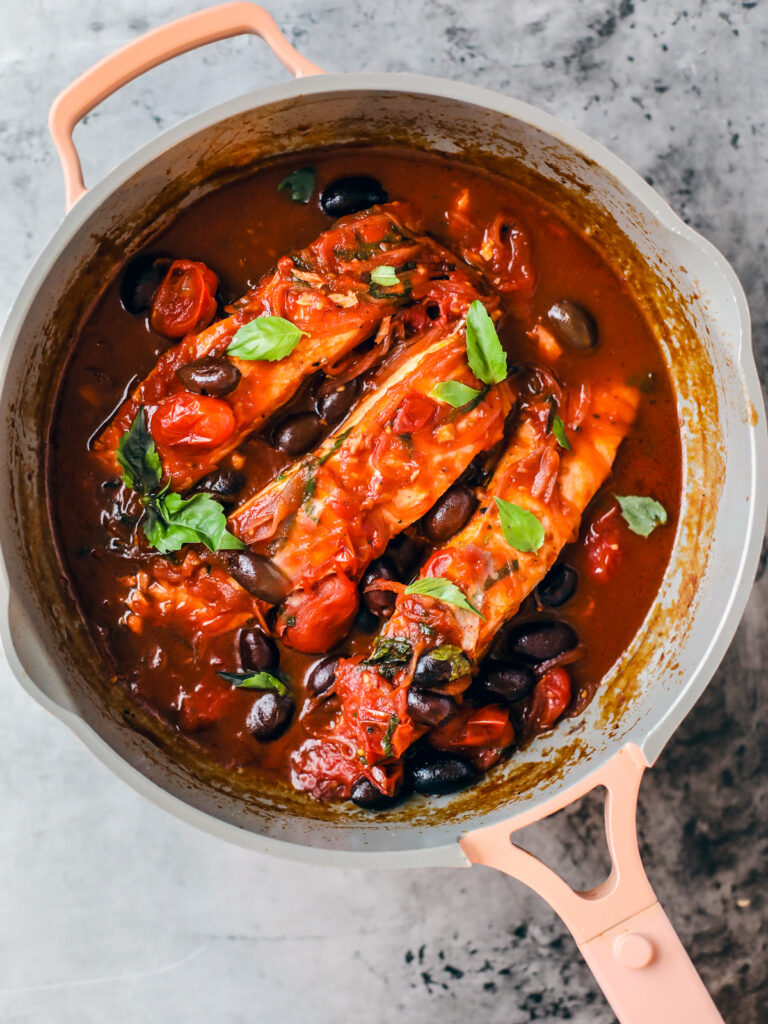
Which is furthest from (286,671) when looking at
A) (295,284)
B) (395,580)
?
(295,284)

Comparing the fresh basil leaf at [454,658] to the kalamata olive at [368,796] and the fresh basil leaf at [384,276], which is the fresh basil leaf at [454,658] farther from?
the fresh basil leaf at [384,276]

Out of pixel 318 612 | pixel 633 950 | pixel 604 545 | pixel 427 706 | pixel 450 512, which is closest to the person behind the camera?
pixel 633 950

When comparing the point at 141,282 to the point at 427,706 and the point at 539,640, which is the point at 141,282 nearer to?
the point at 427,706

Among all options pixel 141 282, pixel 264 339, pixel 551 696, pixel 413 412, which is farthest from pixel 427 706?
pixel 141 282

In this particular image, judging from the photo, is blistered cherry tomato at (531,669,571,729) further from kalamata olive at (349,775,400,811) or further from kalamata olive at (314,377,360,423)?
kalamata olive at (314,377,360,423)

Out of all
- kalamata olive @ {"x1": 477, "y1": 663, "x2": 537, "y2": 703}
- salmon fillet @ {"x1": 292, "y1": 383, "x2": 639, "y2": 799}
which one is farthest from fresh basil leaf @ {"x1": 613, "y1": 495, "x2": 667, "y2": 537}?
kalamata olive @ {"x1": 477, "y1": 663, "x2": 537, "y2": 703}
